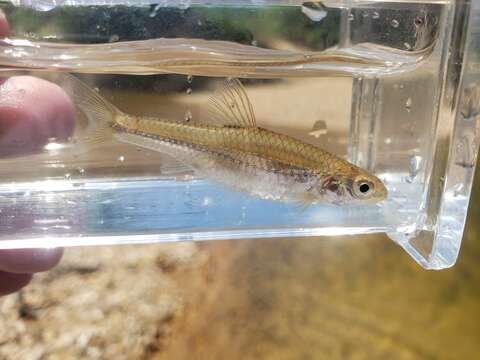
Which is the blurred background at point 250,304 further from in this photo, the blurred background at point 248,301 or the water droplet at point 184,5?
the water droplet at point 184,5

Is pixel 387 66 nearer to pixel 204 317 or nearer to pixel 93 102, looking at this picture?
pixel 93 102

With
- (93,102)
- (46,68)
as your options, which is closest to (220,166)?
(93,102)

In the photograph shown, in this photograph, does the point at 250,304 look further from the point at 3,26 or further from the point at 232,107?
the point at 3,26

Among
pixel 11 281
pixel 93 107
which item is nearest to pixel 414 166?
pixel 93 107

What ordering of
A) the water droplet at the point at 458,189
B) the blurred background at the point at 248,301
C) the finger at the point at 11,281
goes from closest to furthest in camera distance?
the water droplet at the point at 458,189 → the finger at the point at 11,281 → the blurred background at the point at 248,301

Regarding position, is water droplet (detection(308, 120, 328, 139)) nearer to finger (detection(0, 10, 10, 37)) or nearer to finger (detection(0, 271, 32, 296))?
finger (detection(0, 10, 10, 37))

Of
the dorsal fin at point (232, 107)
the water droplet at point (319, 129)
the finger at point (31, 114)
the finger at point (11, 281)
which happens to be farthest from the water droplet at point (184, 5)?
the finger at point (11, 281)

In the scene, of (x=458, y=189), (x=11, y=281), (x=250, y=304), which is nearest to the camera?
(x=458, y=189)
